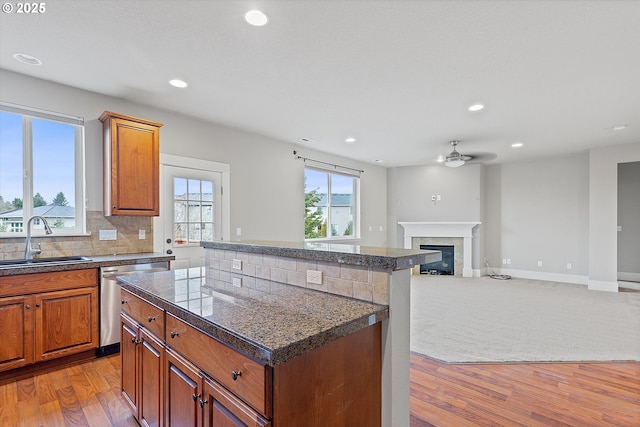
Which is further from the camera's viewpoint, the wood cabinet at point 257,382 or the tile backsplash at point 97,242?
the tile backsplash at point 97,242

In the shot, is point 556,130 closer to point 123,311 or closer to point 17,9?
point 123,311

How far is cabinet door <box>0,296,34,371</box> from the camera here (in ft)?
8.07

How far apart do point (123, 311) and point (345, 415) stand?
5.10 ft

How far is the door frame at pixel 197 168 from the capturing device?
151 inches

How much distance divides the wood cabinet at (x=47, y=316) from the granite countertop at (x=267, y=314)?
1386 mm

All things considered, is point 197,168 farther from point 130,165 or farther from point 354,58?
point 354,58

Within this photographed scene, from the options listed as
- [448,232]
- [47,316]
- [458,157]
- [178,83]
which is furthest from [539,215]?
[47,316]

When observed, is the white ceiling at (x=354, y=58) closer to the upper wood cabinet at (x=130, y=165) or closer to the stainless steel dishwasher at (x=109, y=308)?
the upper wood cabinet at (x=130, y=165)

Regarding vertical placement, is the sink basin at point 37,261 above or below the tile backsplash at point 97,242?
below

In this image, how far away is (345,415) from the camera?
1266mm

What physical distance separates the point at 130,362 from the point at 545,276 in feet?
25.3

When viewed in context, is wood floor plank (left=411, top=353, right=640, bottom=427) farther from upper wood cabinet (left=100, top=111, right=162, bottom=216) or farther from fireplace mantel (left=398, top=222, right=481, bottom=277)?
fireplace mantel (left=398, top=222, right=481, bottom=277)

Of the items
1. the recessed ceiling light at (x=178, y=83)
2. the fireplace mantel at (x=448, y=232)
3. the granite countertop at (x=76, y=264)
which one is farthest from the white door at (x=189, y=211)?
the fireplace mantel at (x=448, y=232)

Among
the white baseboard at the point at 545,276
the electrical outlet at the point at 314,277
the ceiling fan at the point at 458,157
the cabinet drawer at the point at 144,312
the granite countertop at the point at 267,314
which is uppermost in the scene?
the ceiling fan at the point at 458,157
